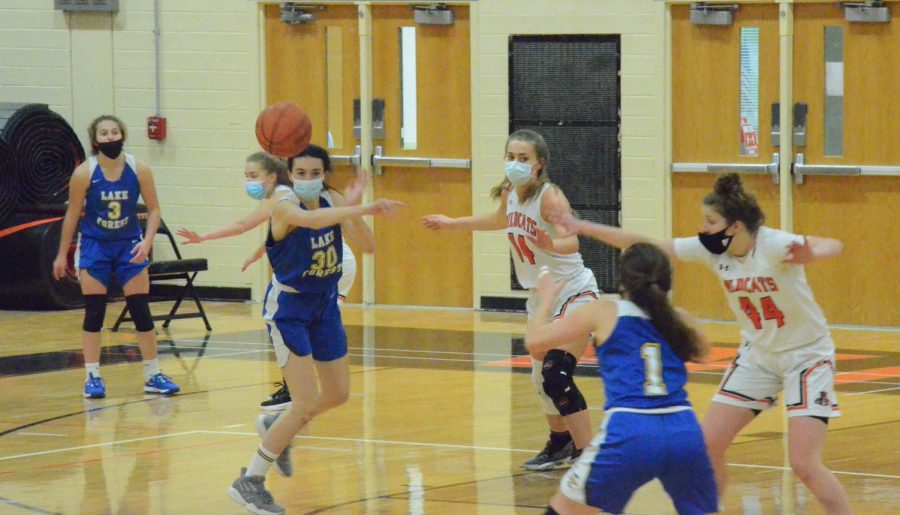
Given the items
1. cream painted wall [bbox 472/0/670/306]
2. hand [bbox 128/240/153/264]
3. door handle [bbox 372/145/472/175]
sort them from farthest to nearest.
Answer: door handle [bbox 372/145/472/175], cream painted wall [bbox 472/0/670/306], hand [bbox 128/240/153/264]

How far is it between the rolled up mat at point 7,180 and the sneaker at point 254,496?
329 inches

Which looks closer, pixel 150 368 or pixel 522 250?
pixel 522 250

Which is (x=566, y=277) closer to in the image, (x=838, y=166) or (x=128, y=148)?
(x=838, y=166)

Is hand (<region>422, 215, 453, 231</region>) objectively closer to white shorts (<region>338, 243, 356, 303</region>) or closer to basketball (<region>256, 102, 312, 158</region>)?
basketball (<region>256, 102, 312, 158</region>)

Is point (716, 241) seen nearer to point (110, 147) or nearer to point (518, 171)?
point (518, 171)

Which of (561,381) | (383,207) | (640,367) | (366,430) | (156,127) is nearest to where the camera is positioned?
(640,367)

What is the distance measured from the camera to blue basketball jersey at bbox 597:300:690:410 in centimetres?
486

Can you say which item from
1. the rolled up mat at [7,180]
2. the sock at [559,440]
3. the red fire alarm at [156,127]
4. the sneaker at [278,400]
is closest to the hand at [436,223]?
the sock at [559,440]

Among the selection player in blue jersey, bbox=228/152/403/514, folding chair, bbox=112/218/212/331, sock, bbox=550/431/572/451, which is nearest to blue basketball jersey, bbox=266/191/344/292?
player in blue jersey, bbox=228/152/403/514

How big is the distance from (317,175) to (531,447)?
2217 millimetres

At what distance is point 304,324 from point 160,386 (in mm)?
3472

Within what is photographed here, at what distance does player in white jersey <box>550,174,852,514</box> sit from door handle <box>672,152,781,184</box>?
23.6 feet

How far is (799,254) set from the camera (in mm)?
5617

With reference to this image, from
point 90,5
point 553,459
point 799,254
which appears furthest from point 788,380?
point 90,5
